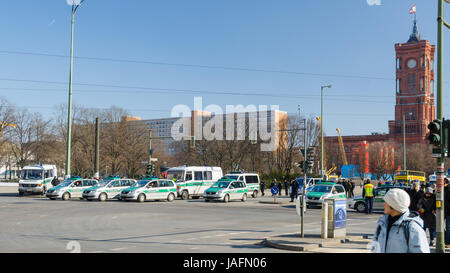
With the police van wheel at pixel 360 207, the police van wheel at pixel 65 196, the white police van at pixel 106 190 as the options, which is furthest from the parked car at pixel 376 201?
the police van wheel at pixel 65 196

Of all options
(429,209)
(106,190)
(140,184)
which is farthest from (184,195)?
(429,209)

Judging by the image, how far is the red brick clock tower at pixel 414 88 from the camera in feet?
408

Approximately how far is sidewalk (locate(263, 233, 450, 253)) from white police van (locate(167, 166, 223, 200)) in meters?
24.5

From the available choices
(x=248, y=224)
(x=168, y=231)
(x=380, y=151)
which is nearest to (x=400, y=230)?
(x=168, y=231)

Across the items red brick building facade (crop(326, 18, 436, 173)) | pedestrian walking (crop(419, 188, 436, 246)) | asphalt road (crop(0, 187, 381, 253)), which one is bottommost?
asphalt road (crop(0, 187, 381, 253))

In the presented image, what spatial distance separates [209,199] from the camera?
34719 millimetres

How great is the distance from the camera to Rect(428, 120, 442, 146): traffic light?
12.6m

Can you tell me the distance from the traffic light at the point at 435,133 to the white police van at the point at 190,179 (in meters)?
27.2

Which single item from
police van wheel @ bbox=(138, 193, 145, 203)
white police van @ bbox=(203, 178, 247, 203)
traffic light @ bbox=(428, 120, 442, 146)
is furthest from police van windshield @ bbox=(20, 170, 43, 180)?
traffic light @ bbox=(428, 120, 442, 146)

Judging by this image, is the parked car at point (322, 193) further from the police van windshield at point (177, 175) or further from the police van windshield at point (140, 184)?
the police van windshield at point (177, 175)

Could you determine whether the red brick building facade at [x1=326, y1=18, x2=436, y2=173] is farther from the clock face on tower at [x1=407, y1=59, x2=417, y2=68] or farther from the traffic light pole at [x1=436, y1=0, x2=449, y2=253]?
the traffic light pole at [x1=436, y1=0, x2=449, y2=253]

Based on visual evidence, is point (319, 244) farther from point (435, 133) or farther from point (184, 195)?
point (184, 195)

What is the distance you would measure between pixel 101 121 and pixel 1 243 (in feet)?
198

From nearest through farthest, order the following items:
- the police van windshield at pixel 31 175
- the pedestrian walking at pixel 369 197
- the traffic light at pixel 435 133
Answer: the traffic light at pixel 435 133 → the pedestrian walking at pixel 369 197 → the police van windshield at pixel 31 175
